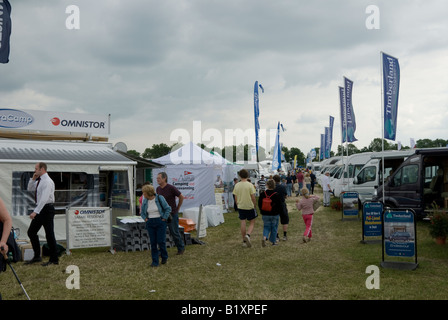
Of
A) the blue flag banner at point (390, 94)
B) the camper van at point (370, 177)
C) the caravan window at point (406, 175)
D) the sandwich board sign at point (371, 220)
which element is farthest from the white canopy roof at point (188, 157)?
the sandwich board sign at point (371, 220)

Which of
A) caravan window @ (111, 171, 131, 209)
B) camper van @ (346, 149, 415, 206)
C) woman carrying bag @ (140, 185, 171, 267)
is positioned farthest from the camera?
camper van @ (346, 149, 415, 206)

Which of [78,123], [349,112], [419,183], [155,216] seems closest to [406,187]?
[419,183]

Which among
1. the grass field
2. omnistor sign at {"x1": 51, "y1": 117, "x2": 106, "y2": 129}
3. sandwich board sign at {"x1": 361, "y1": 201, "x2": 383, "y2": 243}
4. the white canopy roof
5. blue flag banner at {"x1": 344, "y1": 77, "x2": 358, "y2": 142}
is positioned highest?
blue flag banner at {"x1": 344, "y1": 77, "x2": 358, "y2": 142}

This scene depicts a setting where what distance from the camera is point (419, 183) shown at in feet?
42.5

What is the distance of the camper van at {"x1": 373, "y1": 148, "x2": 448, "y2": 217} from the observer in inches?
509

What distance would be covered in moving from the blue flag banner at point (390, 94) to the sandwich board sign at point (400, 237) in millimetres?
5972

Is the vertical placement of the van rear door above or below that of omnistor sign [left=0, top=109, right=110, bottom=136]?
below

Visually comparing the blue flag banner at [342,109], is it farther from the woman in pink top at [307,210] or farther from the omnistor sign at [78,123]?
the omnistor sign at [78,123]

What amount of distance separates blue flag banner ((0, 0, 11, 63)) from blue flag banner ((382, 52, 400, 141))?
34.7 feet

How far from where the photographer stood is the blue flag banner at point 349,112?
20.4 meters

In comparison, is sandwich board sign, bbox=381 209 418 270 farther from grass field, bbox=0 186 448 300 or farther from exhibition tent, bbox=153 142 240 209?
exhibition tent, bbox=153 142 240 209

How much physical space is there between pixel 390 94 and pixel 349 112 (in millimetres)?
7942

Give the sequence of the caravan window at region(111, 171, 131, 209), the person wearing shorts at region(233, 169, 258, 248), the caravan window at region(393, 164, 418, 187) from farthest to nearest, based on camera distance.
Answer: the caravan window at region(393, 164, 418, 187)
the caravan window at region(111, 171, 131, 209)
the person wearing shorts at region(233, 169, 258, 248)

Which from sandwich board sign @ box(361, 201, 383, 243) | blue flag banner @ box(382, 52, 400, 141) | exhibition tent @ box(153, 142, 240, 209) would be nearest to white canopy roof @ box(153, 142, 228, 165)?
exhibition tent @ box(153, 142, 240, 209)
